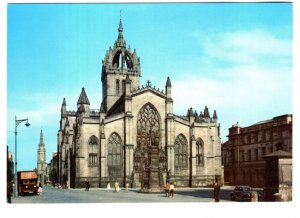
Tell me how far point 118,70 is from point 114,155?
18.5 meters

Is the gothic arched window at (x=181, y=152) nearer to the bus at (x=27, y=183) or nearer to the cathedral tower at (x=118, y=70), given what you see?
the cathedral tower at (x=118, y=70)

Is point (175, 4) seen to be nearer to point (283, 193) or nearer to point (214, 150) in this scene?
point (283, 193)

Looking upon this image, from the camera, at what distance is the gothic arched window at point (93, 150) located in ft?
166

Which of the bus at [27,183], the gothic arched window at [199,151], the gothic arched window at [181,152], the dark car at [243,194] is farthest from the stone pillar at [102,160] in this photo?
the dark car at [243,194]

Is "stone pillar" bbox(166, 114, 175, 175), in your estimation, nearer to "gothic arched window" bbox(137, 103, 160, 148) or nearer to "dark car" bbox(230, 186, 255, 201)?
"gothic arched window" bbox(137, 103, 160, 148)

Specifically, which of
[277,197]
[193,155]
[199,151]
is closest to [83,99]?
[193,155]

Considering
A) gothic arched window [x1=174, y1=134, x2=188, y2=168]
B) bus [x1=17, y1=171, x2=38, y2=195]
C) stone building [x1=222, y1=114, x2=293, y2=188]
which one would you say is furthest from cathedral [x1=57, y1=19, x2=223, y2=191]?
bus [x1=17, y1=171, x2=38, y2=195]

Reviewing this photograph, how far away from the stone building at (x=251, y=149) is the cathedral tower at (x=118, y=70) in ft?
59.3

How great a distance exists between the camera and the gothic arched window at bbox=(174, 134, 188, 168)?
5328cm

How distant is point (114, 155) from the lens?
51.2 meters
